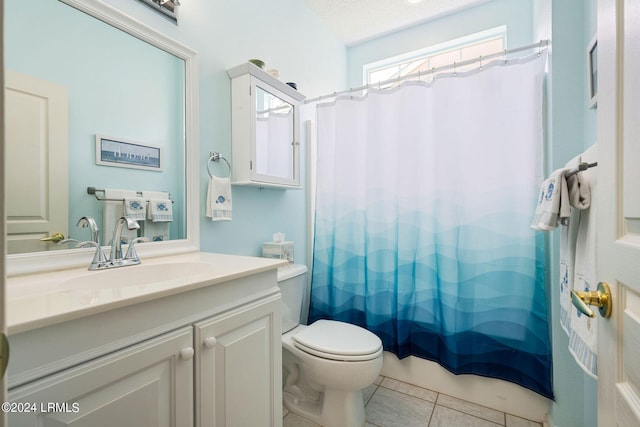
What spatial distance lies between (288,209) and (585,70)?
171 cm

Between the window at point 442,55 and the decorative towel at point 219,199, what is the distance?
1360 mm

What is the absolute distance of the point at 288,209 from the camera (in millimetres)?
1989

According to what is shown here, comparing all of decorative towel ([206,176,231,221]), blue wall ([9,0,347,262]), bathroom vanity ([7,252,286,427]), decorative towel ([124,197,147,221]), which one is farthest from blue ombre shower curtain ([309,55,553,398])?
decorative towel ([124,197,147,221])

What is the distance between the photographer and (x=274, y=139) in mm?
1722

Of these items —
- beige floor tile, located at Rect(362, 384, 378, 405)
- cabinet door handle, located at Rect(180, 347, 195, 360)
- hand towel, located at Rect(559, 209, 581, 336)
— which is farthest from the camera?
beige floor tile, located at Rect(362, 384, 378, 405)

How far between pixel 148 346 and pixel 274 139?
1299mm

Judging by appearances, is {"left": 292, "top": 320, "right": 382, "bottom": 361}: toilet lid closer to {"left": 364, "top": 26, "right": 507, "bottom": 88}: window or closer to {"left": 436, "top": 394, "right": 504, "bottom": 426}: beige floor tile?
{"left": 436, "top": 394, "right": 504, "bottom": 426}: beige floor tile

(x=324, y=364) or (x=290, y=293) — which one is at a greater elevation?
(x=290, y=293)

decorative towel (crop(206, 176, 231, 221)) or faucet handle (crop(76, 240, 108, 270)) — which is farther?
decorative towel (crop(206, 176, 231, 221))

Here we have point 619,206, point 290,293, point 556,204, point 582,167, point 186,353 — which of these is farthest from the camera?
point 290,293

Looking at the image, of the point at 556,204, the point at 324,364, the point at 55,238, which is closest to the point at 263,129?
the point at 55,238

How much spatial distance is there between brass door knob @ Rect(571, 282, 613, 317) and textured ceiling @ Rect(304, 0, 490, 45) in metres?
2.25

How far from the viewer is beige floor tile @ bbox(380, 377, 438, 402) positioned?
1706mm

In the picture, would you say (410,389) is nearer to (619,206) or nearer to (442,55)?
(619,206)
